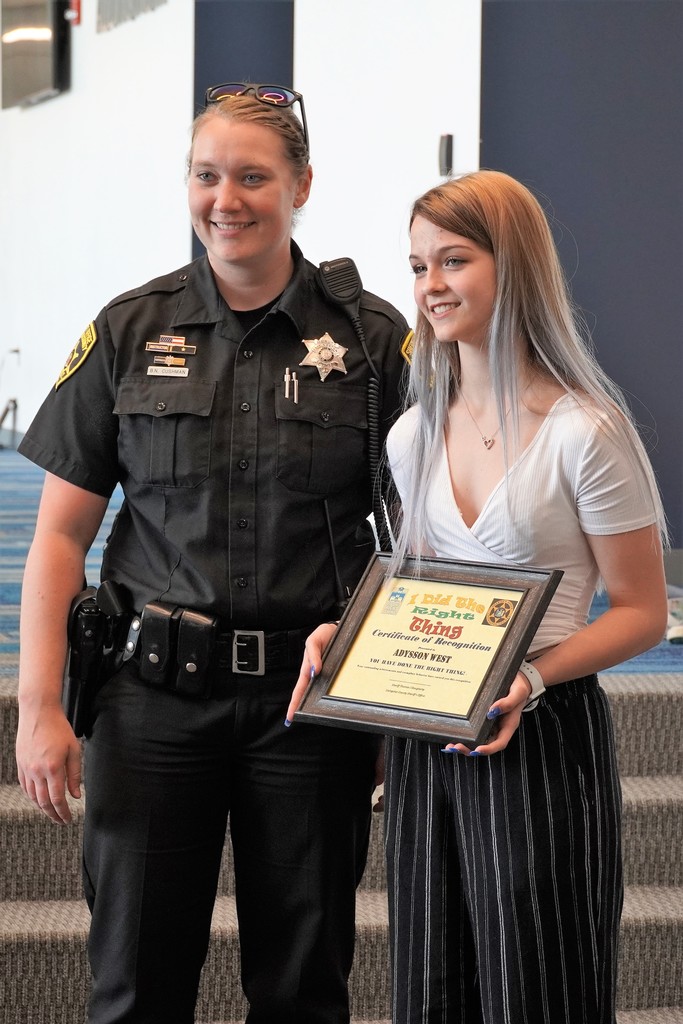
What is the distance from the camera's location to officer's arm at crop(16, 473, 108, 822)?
154 cm

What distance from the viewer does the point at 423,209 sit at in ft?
4.24

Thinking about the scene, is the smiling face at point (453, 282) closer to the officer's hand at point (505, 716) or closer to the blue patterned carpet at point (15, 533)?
the officer's hand at point (505, 716)

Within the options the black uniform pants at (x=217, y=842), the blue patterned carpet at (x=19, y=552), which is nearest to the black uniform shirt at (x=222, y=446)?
the black uniform pants at (x=217, y=842)

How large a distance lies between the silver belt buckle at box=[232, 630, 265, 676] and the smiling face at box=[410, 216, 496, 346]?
1.47ft

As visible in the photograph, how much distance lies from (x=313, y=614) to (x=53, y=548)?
35 cm

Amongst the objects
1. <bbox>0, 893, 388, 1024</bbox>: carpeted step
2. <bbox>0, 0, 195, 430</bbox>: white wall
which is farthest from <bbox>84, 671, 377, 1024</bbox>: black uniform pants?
<bbox>0, 0, 195, 430</bbox>: white wall

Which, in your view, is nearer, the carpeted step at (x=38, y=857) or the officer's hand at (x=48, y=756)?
the officer's hand at (x=48, y=756)

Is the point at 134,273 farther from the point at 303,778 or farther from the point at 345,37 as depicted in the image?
the point at 303,778

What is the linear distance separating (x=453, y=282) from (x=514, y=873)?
61 cm

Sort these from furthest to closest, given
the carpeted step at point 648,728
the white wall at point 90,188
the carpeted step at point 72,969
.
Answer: the white wall at point 90,188 < the carpeted step at point 648,728 < the carpeted step at point 72,969

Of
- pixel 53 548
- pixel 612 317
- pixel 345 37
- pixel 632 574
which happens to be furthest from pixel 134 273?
pixel 632 574

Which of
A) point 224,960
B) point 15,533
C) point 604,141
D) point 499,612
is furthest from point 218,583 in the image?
point 15,533

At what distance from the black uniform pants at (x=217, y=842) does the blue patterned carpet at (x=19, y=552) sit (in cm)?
108

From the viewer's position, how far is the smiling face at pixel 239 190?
1465 millimetres
